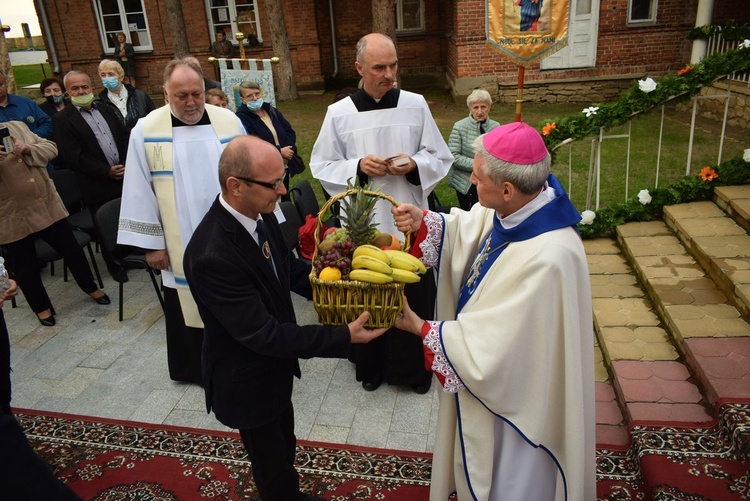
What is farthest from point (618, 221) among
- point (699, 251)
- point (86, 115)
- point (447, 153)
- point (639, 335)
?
point (86, 115)

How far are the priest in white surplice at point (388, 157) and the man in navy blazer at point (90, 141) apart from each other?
2.93 meters

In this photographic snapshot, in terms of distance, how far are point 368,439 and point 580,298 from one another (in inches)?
77.1

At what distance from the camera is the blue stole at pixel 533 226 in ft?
7.22

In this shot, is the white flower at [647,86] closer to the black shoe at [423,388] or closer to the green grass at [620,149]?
the green grass at [620,149]

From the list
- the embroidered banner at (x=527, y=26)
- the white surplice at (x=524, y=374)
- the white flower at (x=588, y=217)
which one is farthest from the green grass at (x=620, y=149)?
the white surplice at (x=524, y=374)

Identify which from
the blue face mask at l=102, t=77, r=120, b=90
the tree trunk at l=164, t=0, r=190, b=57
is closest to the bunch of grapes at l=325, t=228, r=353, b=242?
the blue face mask at l=102, t=77, r=120, b=90

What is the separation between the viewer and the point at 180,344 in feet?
14.1

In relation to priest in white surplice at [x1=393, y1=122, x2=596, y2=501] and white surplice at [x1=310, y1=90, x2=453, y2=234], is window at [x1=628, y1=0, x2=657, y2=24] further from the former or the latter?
priest in white surplice at [x1=393, y1=122, x2=596, y2=501]

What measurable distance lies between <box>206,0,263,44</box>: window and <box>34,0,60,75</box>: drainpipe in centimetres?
509

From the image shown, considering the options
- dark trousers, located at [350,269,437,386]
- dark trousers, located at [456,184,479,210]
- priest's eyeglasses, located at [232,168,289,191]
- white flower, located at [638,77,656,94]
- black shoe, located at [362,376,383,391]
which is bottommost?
black shoe, located at [362,376,383,391]

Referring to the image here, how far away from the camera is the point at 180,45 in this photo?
16281mm

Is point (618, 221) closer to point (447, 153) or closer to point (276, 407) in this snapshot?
point (447, 153)

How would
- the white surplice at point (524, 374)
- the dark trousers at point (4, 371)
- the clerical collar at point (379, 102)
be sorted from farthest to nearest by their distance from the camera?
the clerical collar at point (379, 102)
the dark trousers at point (4, 371)
the white surplice at point (524, 374)

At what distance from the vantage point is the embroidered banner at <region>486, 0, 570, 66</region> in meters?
4.67
